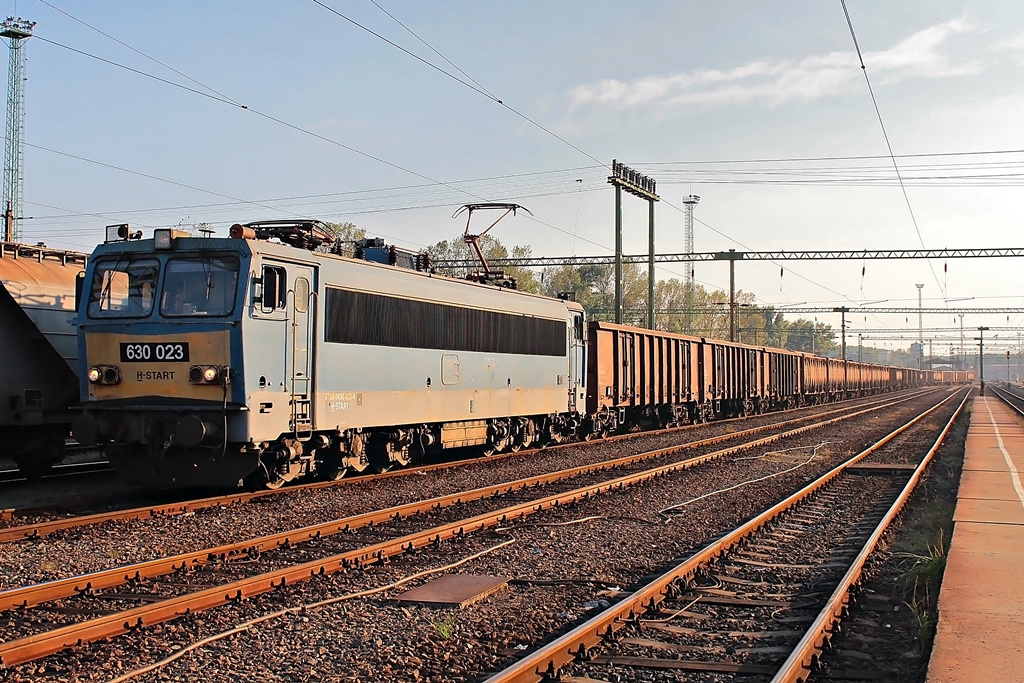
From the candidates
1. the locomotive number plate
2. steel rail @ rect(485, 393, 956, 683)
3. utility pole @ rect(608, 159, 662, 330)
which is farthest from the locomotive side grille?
utility pole @ rect(608, 159, 662, 330)

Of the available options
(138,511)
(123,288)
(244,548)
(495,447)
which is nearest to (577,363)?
(495,447)

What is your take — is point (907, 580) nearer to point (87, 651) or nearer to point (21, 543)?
point (87, 651)

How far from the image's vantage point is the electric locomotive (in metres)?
11.2

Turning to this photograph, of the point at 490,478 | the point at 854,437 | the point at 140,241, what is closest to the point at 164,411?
the point at 140,241

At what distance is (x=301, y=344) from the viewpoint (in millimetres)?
12070

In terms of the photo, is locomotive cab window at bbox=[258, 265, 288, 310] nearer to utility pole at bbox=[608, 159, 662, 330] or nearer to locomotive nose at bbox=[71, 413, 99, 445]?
locomotive nose at bbox=[71, 413, 99, 445]

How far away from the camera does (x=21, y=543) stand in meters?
9.10

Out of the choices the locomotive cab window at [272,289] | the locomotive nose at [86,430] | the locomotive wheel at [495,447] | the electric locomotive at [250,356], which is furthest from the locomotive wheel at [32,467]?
the locomotive wheel at [495,447]

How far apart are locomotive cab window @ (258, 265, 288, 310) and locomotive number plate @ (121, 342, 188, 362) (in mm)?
1074

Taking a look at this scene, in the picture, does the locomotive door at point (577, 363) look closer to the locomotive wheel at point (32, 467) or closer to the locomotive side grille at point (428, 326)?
the locomotive side grille at point (428, 326)

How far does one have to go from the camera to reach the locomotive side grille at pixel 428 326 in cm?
1295

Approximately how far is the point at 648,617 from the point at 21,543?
6.17m

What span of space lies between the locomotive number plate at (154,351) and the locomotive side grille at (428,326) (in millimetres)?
1981

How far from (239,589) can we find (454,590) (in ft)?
5.61
